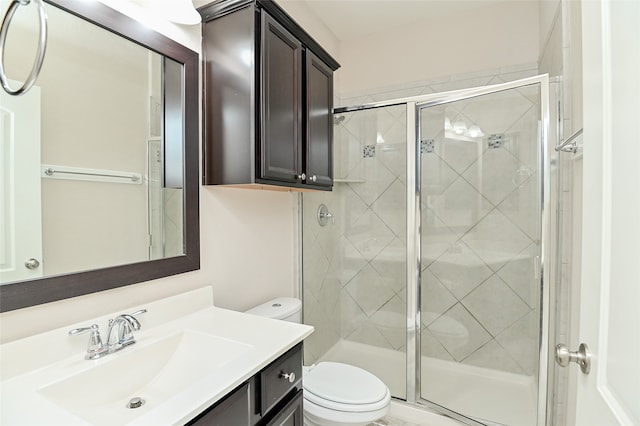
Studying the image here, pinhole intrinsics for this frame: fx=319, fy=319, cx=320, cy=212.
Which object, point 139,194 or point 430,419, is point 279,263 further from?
point 430,419

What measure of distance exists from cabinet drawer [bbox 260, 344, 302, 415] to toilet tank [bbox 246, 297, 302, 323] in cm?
46

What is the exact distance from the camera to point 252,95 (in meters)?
1.26

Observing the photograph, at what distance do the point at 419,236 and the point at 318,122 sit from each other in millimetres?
1072

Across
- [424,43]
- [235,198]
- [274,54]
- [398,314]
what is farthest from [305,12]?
[398,314]

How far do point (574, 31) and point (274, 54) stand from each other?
4.13 feet

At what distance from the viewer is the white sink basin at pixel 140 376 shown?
2.74 feet

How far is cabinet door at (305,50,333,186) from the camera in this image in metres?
1.62

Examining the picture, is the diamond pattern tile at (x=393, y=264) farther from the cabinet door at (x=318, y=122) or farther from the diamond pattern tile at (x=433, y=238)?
the cabinet door at (x=318, y=122)

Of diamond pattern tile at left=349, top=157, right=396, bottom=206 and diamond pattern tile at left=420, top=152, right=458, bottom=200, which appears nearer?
diamond pattern tile at left=420, top=152, right=458, bottom=200

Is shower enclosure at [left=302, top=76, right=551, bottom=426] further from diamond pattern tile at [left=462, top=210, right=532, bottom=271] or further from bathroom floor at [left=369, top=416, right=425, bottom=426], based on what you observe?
bathroom floor at [left=369, top=416, right=425, bottom=426]

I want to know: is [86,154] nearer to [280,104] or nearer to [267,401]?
[280,104]

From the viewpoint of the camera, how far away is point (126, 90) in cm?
117

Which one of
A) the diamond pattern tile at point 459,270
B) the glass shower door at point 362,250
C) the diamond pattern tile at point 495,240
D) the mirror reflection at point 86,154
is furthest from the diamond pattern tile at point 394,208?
the mirror reflection at point 86,154

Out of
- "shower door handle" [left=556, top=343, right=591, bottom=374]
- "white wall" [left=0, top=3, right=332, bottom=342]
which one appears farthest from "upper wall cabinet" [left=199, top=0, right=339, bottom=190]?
"shower door handle" [left=556, top=343, right=591, bottom=374]
